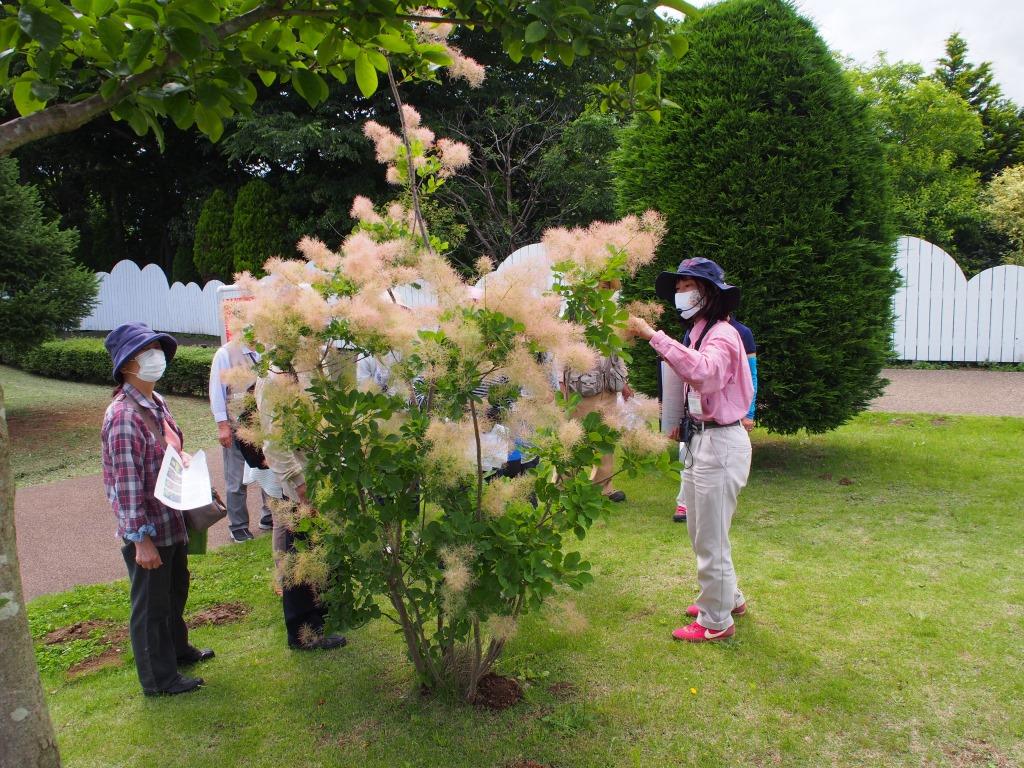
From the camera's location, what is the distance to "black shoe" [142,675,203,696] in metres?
3.71

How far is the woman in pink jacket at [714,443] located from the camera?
12.7 feet

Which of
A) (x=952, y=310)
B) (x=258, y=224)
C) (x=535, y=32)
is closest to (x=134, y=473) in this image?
(x=535, y=32)

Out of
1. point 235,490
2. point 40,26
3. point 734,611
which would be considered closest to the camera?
point 40,26

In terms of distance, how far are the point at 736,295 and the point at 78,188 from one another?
30.0 metres

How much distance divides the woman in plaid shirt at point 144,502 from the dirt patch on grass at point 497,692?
1.44 metres

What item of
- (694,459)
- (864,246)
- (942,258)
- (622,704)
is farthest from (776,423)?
(942,258)

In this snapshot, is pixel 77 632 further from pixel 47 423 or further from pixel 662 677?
pixel 47 423

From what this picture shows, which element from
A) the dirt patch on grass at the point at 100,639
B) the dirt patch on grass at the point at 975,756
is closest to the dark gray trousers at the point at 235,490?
the dirt patch on grass at the point at 100,639

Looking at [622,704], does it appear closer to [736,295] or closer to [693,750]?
[693,750]

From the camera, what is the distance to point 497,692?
3.48 meters

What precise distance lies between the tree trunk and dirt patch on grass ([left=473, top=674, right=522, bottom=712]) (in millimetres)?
1665

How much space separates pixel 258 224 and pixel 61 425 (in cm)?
915

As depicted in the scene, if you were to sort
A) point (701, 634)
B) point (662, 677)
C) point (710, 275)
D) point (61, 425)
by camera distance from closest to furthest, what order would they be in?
point (662, 677)
point (710, 275)
point (701, 634)
point (61, 425)

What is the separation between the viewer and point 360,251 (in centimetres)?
301
